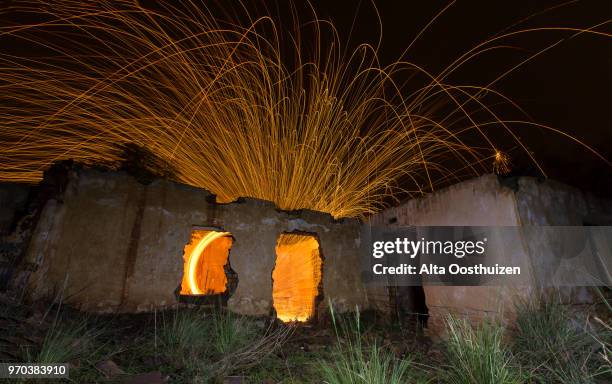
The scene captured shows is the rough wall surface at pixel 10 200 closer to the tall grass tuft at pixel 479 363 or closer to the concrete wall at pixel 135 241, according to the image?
the concrete wall at pixel 135 241

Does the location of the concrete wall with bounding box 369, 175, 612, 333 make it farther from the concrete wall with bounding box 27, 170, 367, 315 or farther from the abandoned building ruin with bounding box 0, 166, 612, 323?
the concrete wall with bounding box 27, 170, 367, 315

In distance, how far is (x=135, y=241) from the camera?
5699mm

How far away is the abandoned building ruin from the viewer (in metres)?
5.09

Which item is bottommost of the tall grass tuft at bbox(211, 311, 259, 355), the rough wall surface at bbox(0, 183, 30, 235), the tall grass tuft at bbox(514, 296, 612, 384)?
the tall grass tuft at bbox(211, 311, 259, 355)

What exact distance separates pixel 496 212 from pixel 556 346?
245 cm

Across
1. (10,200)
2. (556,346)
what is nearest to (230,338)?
(556,346)

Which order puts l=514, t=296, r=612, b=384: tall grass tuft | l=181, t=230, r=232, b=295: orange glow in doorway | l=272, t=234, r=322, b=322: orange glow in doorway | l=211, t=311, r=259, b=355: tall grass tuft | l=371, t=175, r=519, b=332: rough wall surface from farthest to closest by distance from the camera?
l=181, t=230, r=232, b=295: orange glow in doorway < l=272, t=234, r=322, b=322: orange glow in doorway < l=371, t=175, r=519, b=332: rough wall surface < l=211, t=311, r=259, b=355: tall grass tuft < l=514, t=296, r=612, b=384: tall grass tuft

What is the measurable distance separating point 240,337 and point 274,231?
274 cm

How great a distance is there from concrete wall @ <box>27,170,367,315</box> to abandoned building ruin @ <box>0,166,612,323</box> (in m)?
0.01

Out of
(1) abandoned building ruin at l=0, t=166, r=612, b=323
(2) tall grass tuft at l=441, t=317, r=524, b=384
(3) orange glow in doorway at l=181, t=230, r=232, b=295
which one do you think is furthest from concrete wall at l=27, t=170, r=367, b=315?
(2) tall grass tuft at l=441, t=317, r=524, b=384

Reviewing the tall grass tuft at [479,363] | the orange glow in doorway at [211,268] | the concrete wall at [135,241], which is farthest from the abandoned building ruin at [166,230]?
the orange glow in doorway at [211,268]

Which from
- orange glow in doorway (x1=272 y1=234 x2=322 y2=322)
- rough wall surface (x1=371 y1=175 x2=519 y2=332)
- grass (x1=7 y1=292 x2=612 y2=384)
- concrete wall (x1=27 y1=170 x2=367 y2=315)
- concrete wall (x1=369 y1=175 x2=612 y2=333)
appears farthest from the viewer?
orange glow in doorway (x1=272 y1=234 x2=322 y2=322)

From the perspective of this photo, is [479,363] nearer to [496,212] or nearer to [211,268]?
[496,212]

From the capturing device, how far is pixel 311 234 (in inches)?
301
